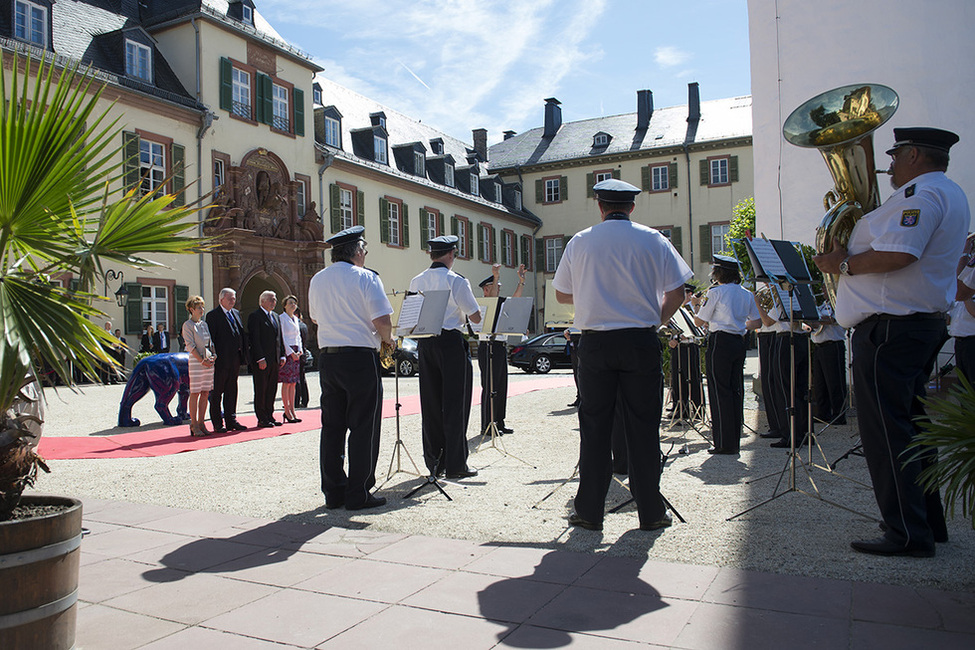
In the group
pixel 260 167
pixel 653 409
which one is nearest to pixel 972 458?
pixel 653 409

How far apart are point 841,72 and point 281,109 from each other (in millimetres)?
20444

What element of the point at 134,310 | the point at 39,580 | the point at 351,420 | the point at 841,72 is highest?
the point at 841,72

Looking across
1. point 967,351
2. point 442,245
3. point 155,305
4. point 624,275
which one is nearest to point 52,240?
point 624,275

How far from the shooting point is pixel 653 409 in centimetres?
463

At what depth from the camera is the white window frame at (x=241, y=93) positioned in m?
26.8

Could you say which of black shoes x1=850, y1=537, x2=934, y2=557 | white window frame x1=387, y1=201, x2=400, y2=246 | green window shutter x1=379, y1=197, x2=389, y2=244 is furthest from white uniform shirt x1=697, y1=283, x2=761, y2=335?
white window frame x1=387, y1=201, x2=400, y2=246

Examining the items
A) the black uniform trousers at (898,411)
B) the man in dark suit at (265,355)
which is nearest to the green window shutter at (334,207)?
the man in dark suit at (265,355)

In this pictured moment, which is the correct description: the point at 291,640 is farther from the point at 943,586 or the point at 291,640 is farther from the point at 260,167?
the point at 260,167

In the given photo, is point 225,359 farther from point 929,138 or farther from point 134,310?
point 134,310

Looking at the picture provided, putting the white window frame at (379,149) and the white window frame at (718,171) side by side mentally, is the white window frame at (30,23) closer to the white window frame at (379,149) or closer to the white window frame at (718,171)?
the white window frame at (379,149)

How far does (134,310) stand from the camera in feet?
75.3

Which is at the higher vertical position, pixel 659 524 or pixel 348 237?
pixel 348 237

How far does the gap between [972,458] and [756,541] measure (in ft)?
5.00

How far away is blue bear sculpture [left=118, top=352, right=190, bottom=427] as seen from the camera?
37.1 ft
